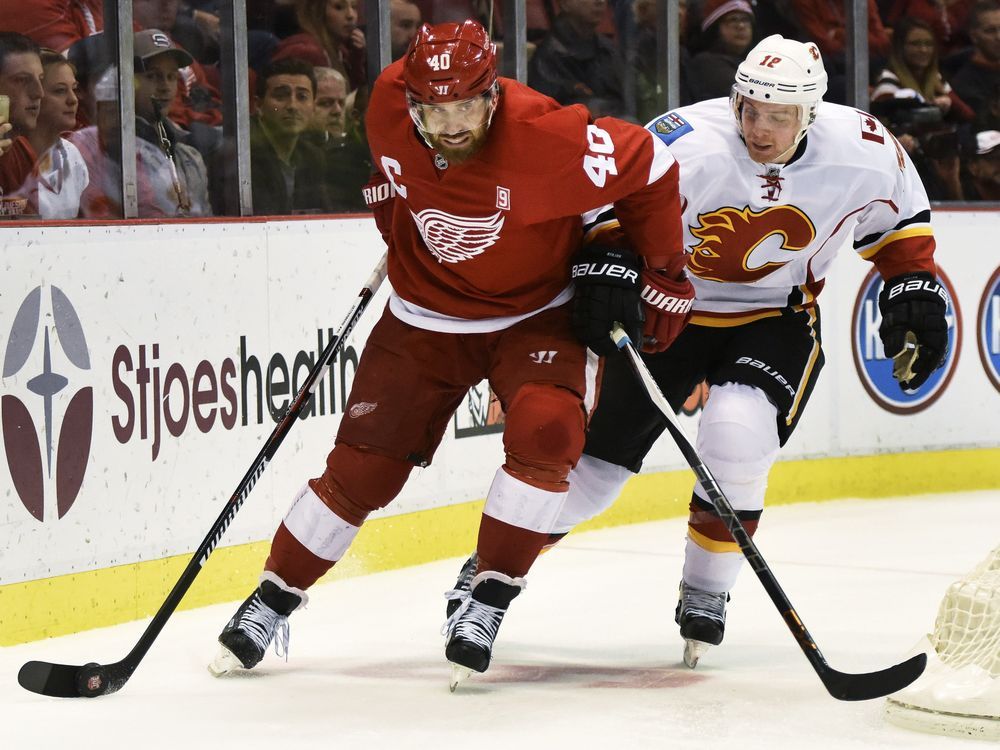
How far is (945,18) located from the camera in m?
6.63

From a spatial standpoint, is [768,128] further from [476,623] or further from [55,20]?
[55,20]

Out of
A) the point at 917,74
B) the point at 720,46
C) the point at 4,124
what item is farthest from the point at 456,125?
the point at 917,74

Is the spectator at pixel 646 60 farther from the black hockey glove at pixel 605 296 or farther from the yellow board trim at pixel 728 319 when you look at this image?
the black hockey glove at pixel 605 296

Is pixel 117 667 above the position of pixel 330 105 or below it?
below

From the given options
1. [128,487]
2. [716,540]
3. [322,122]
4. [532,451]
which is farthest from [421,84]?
[322,122]

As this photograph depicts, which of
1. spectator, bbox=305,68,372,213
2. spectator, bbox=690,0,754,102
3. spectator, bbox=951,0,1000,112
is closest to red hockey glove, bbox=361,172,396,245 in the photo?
spectator, bbox=305,68,372,213

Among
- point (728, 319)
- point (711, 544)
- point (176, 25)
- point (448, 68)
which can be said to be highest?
point (448, 68)

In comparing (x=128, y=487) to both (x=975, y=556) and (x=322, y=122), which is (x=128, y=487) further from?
(x=975, y=556)

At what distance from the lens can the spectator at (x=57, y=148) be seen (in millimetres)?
3971

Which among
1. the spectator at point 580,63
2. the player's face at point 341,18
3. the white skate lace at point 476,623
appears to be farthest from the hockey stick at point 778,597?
the spectator at point 580,63

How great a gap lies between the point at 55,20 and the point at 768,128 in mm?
1835

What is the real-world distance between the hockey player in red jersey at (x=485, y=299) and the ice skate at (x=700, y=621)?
460mm

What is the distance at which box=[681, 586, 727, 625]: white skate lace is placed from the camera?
133 inches

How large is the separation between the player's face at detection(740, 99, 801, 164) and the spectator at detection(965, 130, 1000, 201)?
358 cm
